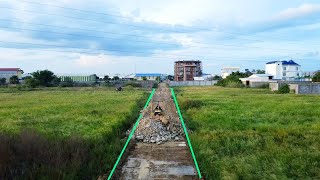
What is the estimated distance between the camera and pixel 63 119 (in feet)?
60.0

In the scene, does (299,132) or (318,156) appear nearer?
(318,156)

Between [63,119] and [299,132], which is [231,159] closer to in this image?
[299,132]

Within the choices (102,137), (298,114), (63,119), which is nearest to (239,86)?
(298,114)

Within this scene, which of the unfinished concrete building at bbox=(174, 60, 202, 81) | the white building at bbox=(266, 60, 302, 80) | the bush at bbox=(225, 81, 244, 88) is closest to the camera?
the bush at bbox=(225, 81, 244, 88)

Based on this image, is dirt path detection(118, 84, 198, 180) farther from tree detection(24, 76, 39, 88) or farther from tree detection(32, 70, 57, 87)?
tree detection(32, 70, 57, 87)

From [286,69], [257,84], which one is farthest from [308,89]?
[286,69]

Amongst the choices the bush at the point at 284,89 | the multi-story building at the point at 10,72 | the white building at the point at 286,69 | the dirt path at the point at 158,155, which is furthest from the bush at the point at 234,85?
the multi-story building at the point at 10,72

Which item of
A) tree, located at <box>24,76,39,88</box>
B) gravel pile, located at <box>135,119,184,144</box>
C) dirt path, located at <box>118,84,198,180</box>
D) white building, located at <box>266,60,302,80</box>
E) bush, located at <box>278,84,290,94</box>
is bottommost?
dirt path, located at <box>118,84,198,180</box>

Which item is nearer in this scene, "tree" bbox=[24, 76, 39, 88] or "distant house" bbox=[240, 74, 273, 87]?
"distant house" bbox=[240, 74, 273, 87]

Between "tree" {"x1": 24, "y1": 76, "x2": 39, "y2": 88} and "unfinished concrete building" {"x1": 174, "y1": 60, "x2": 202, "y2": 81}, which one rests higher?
"unfinished concrete building" {"x1": 174, "y1": 60, "x2": 202, "y2": 81}

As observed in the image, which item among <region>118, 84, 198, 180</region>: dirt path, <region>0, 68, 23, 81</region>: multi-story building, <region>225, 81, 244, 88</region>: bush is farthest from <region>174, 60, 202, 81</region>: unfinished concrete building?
<region>118, 84, 198, 180</region>: dirt path

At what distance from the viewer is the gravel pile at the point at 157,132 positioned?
1372cm

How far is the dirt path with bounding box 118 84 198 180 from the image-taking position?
29.2 ft

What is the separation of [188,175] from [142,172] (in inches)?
51.5
